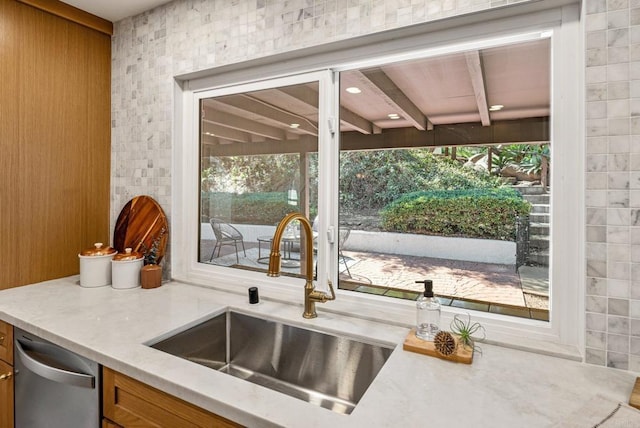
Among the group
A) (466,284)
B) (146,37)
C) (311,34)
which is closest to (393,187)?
(466,284)

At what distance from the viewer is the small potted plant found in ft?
5.77

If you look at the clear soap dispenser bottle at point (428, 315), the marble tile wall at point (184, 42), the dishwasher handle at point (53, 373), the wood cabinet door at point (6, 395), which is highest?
the marble tile wall at point (184, 42)

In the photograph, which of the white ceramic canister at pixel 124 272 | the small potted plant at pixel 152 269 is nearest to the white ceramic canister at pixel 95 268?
the white ceramic canister at pixel 124 272

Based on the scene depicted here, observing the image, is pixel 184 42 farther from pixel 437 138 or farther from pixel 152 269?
pixel 437 138

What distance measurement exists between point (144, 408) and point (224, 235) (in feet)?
3.11

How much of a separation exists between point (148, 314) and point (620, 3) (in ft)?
6.16

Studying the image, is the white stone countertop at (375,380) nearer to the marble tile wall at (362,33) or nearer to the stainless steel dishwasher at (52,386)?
the stainless steel dishwasher at (52,386)

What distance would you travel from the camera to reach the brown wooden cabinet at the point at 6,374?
4.65 feet

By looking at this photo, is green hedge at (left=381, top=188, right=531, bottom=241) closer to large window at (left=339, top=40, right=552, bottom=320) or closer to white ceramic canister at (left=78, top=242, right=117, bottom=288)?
large window at (left=339, top=40, right=552, bottom=320)

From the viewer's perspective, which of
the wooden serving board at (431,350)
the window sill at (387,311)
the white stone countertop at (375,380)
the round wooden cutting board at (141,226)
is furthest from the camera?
the round wooden cutting board at (141,226)

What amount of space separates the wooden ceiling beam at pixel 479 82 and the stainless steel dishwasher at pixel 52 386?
1.56 m

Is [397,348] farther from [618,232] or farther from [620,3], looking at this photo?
[620,3]

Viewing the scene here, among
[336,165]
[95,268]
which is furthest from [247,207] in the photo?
[95,268]

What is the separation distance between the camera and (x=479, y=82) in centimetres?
130
